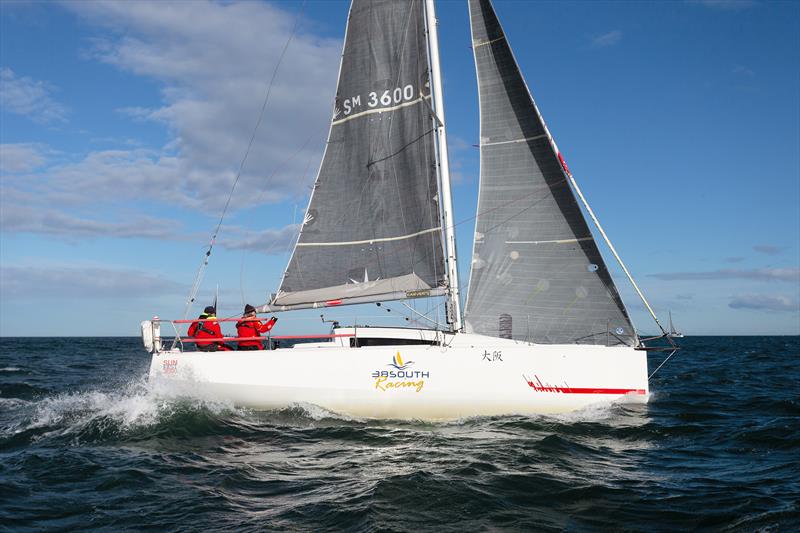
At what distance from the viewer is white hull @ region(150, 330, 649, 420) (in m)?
11.2

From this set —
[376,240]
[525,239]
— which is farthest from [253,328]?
[525,239]

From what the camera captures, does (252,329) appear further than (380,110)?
No

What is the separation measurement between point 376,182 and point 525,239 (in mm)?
3339

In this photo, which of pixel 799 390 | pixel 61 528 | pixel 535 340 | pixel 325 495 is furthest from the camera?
pixel 799 390

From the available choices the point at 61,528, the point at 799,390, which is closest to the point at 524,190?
the point at 61,528

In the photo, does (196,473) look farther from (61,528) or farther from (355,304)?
(355,304)

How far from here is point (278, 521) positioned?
21.6 feet

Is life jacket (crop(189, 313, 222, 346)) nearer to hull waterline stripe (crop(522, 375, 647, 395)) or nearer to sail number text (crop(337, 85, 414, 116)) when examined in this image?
sail number text (crop(337, 85, 414, 116))

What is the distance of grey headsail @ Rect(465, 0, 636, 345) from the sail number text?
153 cm

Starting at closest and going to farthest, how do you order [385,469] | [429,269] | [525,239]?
[385,469]
[525,239]
[429,269]

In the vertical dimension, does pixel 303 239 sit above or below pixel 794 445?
above

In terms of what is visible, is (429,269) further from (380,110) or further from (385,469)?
(385,469)

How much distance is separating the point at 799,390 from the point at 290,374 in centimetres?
1404

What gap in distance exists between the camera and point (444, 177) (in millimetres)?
12836
